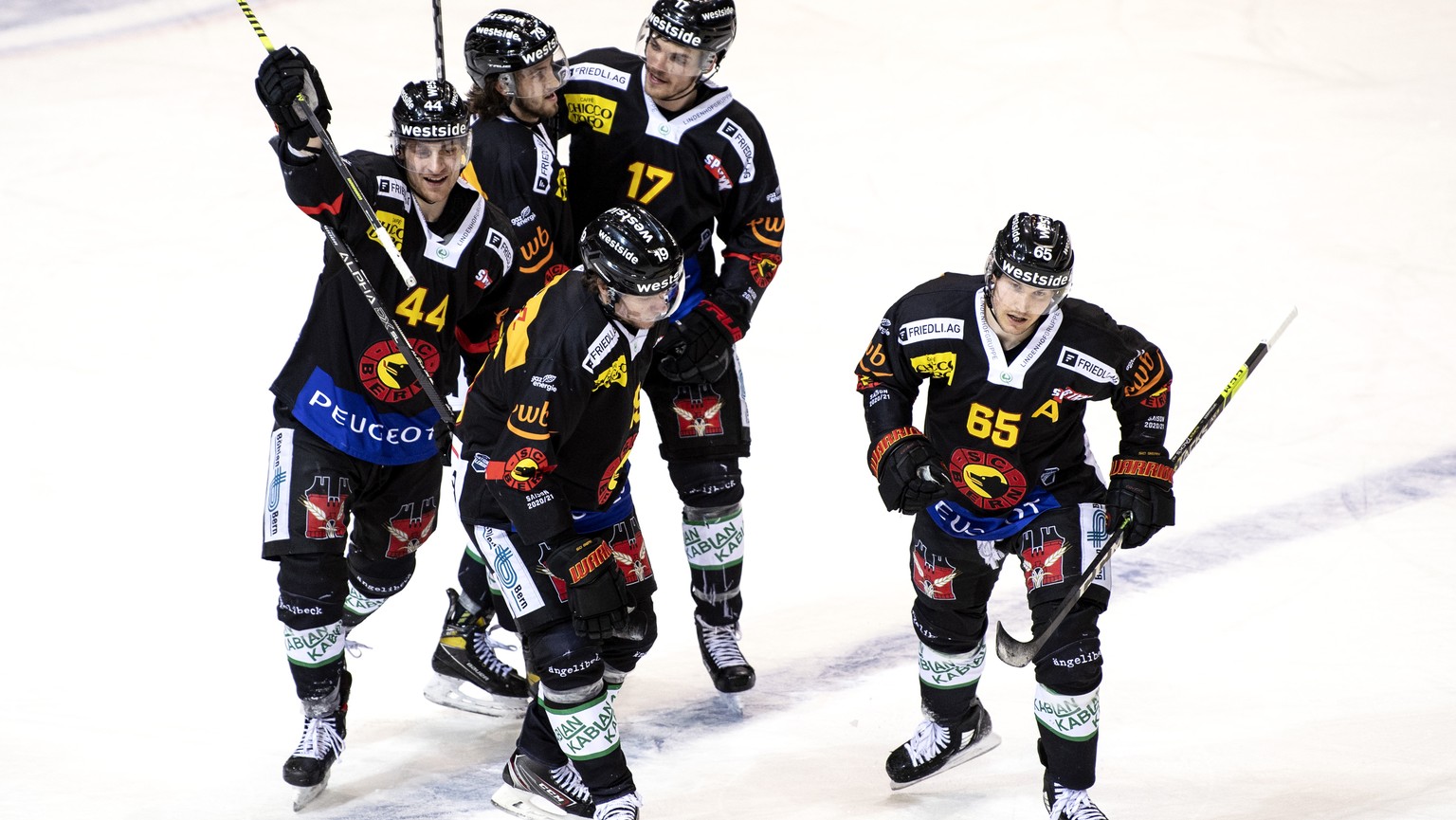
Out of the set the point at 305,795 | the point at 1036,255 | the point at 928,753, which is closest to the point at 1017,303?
the point at 1036,255

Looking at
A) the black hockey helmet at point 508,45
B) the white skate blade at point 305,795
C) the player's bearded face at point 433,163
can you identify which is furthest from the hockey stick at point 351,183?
the white skate blade at point 305,795

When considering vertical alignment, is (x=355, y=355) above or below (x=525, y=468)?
above

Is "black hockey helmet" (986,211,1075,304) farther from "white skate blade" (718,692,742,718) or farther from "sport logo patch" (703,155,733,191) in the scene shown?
"white skate blade" (718,692,742,718)

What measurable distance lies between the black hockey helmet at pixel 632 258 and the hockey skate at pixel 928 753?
1434 millimetres

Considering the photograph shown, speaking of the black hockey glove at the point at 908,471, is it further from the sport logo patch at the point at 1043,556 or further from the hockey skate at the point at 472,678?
the hockey skate at the point at 472,678

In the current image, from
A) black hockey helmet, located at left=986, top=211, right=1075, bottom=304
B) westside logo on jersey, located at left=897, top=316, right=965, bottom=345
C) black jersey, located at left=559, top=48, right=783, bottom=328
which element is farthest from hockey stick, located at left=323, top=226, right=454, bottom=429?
black hockey helmet, located at left=986, top=211, right=1075, bottom=304

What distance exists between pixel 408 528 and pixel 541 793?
2.67ft

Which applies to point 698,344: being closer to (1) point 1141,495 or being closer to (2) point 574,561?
(2) point 574,561

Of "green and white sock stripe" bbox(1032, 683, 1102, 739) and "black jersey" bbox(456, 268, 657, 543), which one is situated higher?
"black jersey" bbox(456, 268, 657, 543)

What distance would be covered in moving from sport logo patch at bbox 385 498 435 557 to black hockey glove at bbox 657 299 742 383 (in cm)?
78

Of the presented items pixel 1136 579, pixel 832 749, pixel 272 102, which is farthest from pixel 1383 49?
pixel 272 102

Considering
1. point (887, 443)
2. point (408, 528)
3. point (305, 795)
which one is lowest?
point (305, 795)

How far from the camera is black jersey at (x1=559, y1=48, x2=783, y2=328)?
14.8 feet

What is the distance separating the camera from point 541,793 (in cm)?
402
